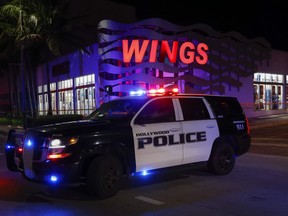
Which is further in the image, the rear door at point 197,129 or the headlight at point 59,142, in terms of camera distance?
the rear door at point 197,129

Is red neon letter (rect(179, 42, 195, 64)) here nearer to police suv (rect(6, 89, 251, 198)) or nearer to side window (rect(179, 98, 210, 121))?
police suv (rect(6, 89, 251, 198))

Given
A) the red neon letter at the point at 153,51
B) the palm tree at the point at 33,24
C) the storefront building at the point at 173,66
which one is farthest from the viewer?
the palm tree at the point at 33,24

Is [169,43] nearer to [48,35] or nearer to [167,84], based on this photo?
[167,84]

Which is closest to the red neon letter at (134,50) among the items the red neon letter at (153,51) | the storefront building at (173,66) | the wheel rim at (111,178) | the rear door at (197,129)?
the storefront building at (173,66)

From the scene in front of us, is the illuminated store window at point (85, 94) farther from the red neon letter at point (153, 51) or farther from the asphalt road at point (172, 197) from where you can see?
the asphalt road at point (172, 197)

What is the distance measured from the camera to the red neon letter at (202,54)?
2506cm

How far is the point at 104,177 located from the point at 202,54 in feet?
63.1

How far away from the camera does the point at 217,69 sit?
26.5m

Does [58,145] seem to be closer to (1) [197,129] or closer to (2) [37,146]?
(2) [37,146]

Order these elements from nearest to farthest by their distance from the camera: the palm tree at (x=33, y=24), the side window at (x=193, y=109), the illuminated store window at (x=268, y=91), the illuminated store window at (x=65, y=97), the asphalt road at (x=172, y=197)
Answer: the asphalt road at (x=172, y=197) → the side window at (x=193, y=109) → the palm tree at (x=33, y=24) → the illuminated store window at (x=268, y=91) → the illuminated store window at (x=65, y=97)

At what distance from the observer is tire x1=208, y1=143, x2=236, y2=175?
8.75 m

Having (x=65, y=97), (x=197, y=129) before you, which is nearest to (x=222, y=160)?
(x=197, y=129)

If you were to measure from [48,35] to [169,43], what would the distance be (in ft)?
26.6

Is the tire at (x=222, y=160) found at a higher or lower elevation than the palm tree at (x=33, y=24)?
lower
